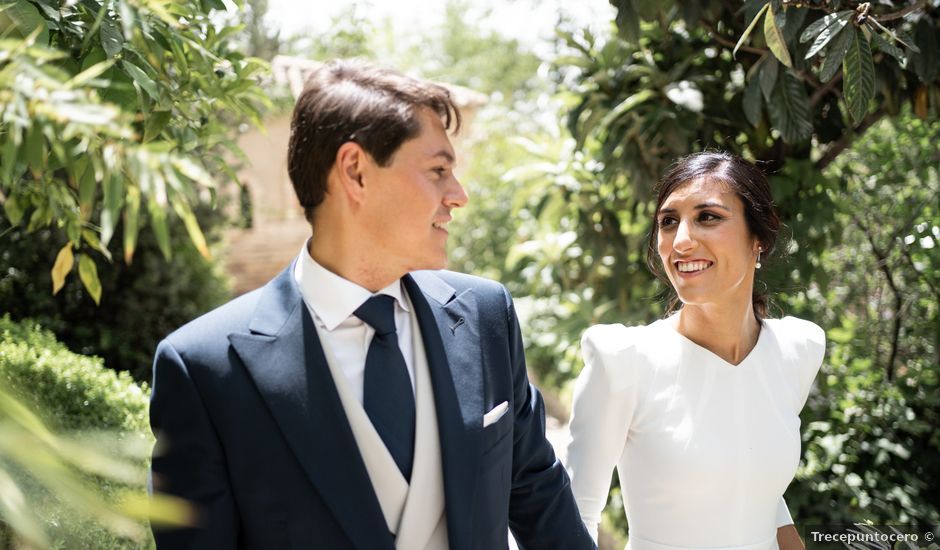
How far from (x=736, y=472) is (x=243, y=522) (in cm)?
115

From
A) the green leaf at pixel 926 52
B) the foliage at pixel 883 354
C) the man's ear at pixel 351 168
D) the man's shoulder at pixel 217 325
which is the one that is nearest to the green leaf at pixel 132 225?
the man's shoulder at pixel 217 325

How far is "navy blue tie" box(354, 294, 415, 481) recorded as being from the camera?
5.43 feet

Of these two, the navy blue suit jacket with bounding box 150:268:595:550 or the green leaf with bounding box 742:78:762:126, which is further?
the green leaf with bounding box 742:78:762:126

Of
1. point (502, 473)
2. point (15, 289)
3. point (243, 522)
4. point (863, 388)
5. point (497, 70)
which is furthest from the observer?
point (497, 70)

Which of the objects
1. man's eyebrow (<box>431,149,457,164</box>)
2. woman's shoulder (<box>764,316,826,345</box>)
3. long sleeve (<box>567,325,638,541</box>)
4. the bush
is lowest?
the bush

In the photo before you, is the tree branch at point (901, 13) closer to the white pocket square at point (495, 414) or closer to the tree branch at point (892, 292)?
the white pocket square at point (495, 414)

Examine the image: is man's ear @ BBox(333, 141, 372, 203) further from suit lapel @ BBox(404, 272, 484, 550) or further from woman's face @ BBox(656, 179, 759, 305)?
woman's face @ BBox(656, 179, 759, 305)

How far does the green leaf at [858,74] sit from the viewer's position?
225 centimetres

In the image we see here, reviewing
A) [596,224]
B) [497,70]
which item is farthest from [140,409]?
[497,70]

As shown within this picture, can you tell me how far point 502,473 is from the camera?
5.90ft

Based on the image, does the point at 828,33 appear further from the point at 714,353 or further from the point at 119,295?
the point at 119,295

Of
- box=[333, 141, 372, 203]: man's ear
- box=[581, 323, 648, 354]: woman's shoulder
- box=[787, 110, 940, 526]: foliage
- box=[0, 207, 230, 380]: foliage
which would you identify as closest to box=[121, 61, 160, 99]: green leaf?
box=[333, 141, 372, 203]: man's ear

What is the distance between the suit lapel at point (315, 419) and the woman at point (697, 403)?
71 cm

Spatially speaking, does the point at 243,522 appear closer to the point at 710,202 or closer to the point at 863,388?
the point at 710,202
